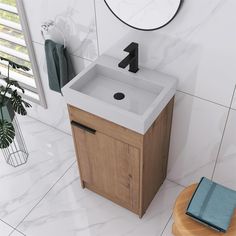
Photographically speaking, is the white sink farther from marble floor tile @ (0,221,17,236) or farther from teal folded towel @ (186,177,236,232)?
marble floor tile @ (0,221,17,236)

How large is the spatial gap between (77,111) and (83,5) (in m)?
0.61

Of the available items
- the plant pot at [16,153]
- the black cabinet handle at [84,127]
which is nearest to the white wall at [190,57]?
the black cabinet handle at [84,127]

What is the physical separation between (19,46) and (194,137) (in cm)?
147

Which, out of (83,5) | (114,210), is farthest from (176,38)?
(114,210)

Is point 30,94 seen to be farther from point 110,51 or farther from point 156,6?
point 156,6

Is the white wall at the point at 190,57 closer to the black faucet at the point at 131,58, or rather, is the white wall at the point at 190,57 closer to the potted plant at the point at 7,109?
the black faucet at the point at 131,58

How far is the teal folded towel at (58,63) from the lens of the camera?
7.15 feet

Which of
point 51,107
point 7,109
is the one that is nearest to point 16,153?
point 51,107

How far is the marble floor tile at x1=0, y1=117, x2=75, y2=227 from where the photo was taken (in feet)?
7.82

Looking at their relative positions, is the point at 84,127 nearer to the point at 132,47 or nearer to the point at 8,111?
the point at 132,47

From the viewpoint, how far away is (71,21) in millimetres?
2070

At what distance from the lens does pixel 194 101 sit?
1.91 metres

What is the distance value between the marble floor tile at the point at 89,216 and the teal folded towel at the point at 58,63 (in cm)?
80

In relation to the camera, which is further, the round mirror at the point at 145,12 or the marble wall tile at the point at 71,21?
the marble wall tile at the point at 71,21
